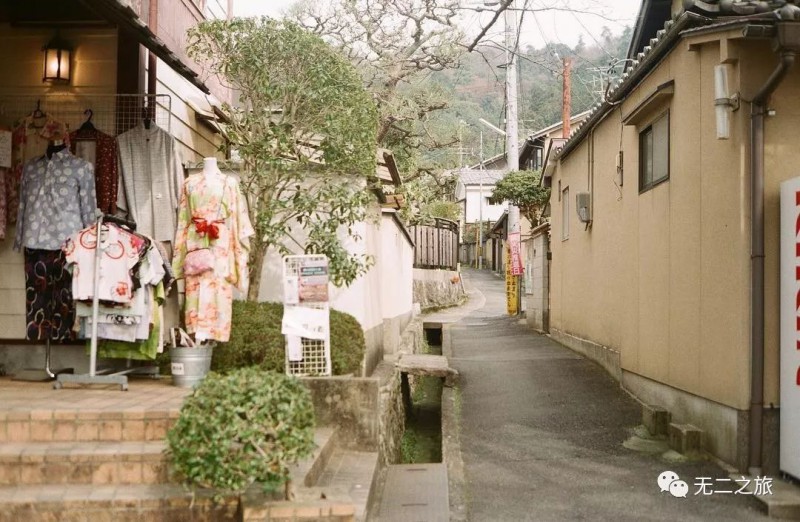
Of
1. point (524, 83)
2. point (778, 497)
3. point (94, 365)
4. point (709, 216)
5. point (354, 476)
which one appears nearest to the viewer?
point (778, 497)

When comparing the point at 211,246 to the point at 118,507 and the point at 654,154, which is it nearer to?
the point at 118,507

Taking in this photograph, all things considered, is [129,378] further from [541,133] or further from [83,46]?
[541,133]

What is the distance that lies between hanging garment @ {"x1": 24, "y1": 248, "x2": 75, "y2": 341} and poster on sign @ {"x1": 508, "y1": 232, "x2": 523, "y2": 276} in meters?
19.0

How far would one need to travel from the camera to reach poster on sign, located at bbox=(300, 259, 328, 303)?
26.4 feet

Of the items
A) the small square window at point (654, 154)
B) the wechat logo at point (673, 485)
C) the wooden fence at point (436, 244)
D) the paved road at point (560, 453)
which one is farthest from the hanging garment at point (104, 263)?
the wooden fence at point (436, 244)

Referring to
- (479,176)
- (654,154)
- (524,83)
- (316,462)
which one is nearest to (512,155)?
(524,83)

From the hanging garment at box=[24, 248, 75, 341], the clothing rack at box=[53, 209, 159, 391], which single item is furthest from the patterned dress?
the hanging garment at box=[24, 248, 75, 341]

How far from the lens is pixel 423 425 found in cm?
1404

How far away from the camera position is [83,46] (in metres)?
9.48

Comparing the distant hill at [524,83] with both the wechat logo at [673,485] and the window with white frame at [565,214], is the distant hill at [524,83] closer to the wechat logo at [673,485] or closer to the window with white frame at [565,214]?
the window with white frame at [565,214]

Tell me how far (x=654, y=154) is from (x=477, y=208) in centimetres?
5134

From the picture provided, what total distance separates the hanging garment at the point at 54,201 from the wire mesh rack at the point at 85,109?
92 centimetres

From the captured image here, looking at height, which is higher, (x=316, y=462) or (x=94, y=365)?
(x=94, y=365)

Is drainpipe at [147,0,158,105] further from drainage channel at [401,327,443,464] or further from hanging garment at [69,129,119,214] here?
drainage channel at [401,327,443,464]
